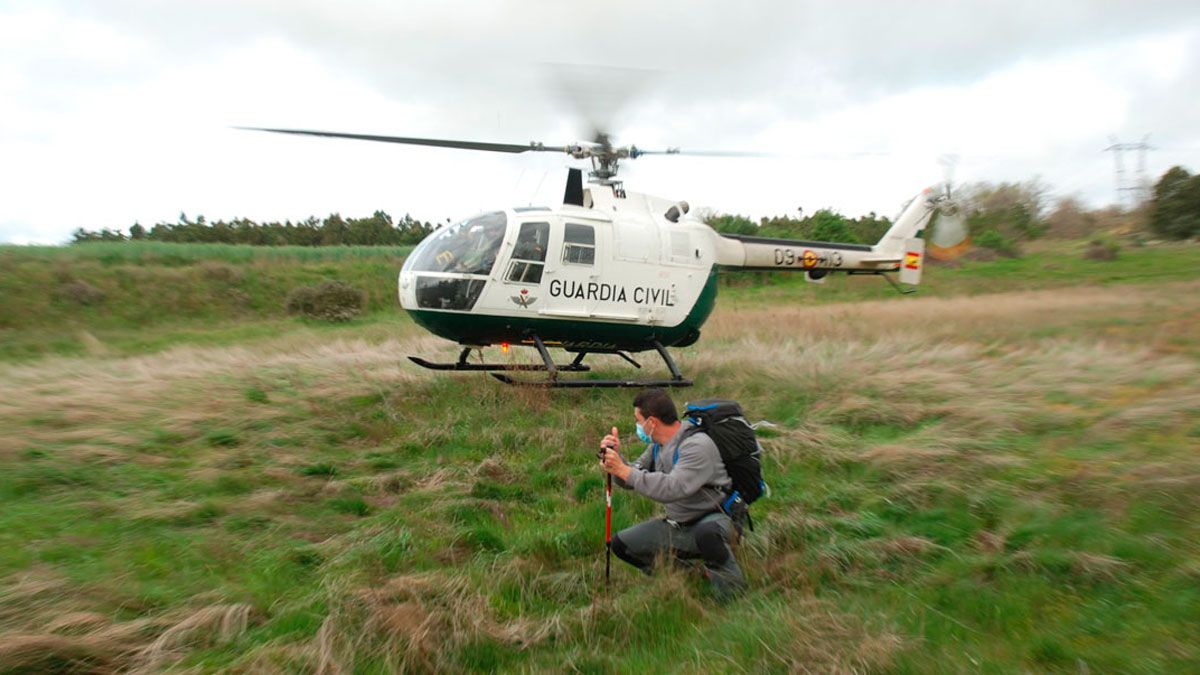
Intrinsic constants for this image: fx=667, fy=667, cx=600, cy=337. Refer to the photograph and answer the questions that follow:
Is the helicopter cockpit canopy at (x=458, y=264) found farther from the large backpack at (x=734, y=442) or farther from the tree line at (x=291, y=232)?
the tree line at (x=291, y=232)

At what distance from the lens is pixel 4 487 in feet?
17.4

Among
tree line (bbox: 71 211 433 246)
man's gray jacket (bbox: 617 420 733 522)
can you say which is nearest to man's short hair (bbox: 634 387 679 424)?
man's gray jacket (bbox: 617 420 733 522)

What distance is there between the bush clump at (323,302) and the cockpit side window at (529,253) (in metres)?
17.0

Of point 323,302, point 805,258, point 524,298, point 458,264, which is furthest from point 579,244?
point 323,302

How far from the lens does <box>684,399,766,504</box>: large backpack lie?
4285 millimetres

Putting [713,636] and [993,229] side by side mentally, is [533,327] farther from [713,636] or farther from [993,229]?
[993,229]

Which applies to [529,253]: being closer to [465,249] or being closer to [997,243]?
[465,249]

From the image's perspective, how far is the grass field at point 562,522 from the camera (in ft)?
11.6

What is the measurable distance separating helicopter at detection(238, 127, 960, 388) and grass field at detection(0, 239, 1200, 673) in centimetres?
89

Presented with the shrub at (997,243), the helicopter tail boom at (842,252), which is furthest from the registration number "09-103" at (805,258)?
the shrub at (997,243)

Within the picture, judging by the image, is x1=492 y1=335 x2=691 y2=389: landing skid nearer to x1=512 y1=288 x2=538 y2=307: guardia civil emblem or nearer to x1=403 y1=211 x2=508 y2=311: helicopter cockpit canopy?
x1=512 y1=288 x2=538 y2=307: guardia civil emblem

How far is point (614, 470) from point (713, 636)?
45.2 inches

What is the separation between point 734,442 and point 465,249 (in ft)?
19.6

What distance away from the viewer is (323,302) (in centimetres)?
2431
